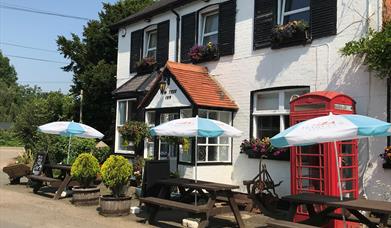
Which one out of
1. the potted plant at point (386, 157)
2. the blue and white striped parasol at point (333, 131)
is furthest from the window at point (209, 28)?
the blue and white striped parasol at point (333, 131)

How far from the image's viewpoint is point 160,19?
17.4m

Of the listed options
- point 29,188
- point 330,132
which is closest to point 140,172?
point 29,188

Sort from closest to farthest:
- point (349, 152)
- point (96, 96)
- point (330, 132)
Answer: point (330, 132) → point (349, 152) → point (96, 96)

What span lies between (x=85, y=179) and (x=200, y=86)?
419cm

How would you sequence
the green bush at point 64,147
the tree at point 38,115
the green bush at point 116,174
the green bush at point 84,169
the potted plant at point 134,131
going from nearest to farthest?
1. the green bush at point 116,174
2. the green bush at point 84,169
3. the potted plant at point 134,131
4. the green bush at point 64,147
5. the tree at point 38,115

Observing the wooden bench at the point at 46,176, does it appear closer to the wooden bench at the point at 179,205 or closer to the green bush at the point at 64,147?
the wooden bench at the point at 179,205

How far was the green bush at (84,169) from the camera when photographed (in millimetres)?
12344

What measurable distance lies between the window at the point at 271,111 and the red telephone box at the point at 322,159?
183cm

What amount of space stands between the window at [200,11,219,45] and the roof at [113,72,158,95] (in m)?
2.61

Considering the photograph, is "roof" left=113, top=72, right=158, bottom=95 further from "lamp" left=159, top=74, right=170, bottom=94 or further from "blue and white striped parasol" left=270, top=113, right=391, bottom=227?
"blue and white striped parasol" left=270, top=113, right=391, bottom=227

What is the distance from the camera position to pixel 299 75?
469 inches

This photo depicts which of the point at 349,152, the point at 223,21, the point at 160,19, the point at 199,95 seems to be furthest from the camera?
the point at 160,19

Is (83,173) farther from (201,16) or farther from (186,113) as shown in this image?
(201,16)

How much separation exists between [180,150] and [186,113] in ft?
3.75
